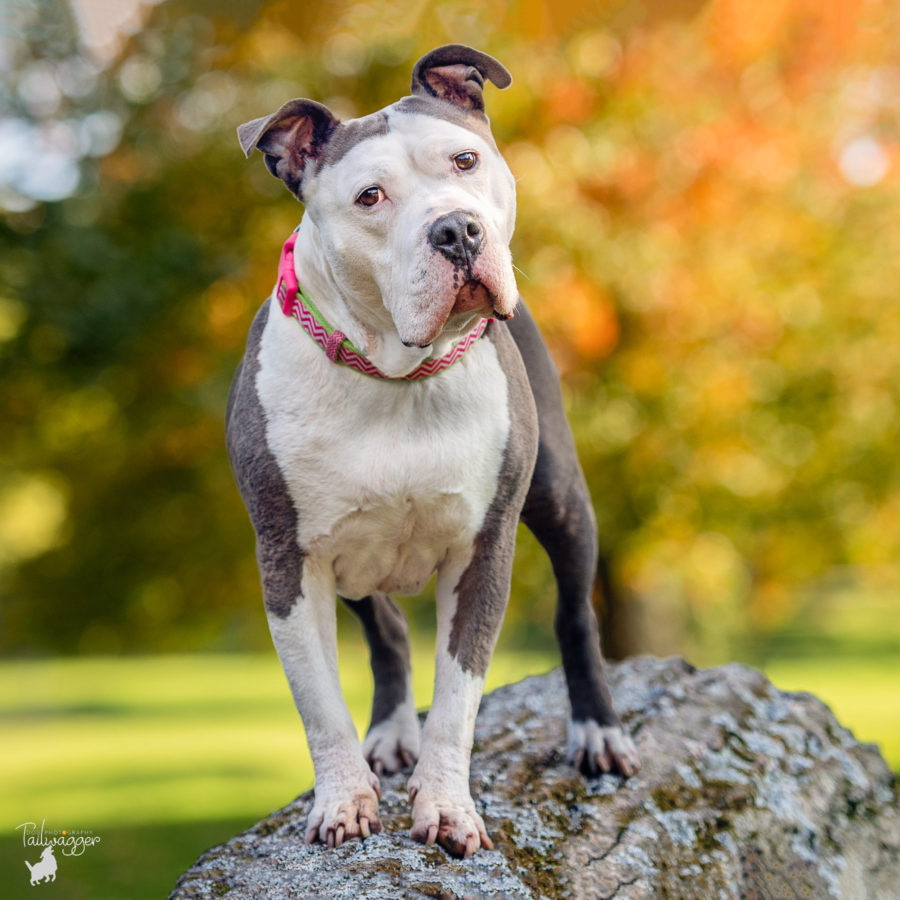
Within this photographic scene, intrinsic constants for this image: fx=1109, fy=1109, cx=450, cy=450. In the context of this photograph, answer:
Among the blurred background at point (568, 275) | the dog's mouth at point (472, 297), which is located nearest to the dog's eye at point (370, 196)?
the dog's mouth at point (472, 297)

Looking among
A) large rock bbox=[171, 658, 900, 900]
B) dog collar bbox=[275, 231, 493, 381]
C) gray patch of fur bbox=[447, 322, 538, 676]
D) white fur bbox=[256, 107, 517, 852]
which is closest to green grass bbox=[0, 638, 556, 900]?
large rock bbox=[171, 658, 900, 900]

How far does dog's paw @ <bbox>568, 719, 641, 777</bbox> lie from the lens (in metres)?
3.76

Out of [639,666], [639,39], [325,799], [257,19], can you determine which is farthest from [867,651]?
Answer: [325,799]

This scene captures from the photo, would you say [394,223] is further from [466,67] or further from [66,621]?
[66,621]

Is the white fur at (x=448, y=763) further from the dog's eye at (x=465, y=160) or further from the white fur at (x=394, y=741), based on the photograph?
the dog's eye at (x=465, y=160)

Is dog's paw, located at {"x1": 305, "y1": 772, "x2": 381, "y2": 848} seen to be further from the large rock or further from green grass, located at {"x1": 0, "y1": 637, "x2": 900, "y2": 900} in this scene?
green grass, located at {"x1": 0, "y1": 637, "x2": 900, "y2": 900}

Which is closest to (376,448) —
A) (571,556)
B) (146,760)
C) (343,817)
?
(343,817)

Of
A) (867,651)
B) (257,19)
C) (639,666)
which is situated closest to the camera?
(639,666)

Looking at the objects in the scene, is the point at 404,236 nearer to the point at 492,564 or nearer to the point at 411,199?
the point at 411,199

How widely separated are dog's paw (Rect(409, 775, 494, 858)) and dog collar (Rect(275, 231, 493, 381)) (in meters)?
1.20

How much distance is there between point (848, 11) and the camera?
9859mm

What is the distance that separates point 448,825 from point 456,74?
6.91ft

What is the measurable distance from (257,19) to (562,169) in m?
3.89

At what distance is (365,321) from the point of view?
2979 mm
